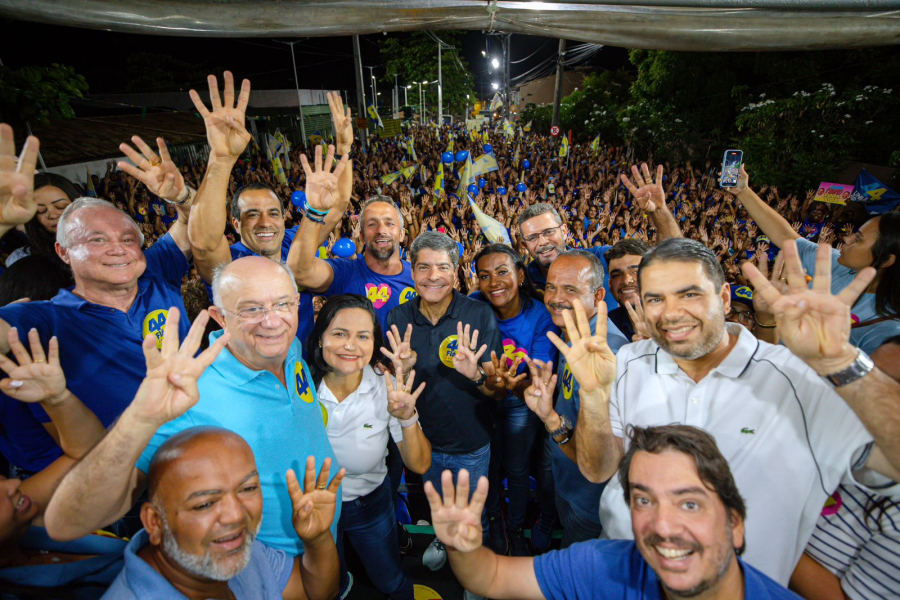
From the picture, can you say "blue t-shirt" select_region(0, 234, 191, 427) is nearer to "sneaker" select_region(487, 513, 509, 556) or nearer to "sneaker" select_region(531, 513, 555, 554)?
"sneaker" select_region(487, 513, 509, 556)

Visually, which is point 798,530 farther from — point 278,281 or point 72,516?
point 72,516

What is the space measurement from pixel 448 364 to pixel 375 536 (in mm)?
1071

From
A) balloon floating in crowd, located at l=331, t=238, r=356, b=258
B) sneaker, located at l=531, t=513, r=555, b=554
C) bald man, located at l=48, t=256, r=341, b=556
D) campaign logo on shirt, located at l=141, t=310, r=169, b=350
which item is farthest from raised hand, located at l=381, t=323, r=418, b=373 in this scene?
balloon floating in crowd, located at l=331, t=238, r=356, b=258

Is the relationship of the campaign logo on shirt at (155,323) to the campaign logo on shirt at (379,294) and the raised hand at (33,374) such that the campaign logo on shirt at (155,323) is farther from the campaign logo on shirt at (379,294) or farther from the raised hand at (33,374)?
the campaign logo on shirt at (379,294)

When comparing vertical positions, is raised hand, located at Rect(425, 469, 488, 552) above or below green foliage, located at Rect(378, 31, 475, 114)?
below

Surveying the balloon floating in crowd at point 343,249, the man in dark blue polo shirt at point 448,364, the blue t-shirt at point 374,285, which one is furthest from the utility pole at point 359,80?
the man in dark blue polo shirt at point 448,364

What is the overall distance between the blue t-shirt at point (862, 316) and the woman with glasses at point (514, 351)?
155 centimetres

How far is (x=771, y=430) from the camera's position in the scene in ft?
5.11

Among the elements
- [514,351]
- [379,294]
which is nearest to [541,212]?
[514,351]

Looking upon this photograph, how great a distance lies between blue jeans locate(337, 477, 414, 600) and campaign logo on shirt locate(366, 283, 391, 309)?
1.45 m

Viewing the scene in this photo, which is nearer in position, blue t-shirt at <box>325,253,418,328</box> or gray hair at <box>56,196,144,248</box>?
gray hair at <box>56,196,144,248</box>

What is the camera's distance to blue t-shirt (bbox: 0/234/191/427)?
1931 millimetres

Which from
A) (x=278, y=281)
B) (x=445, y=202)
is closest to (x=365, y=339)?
(x=278, y=281)

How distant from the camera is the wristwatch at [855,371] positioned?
125 centimetres
